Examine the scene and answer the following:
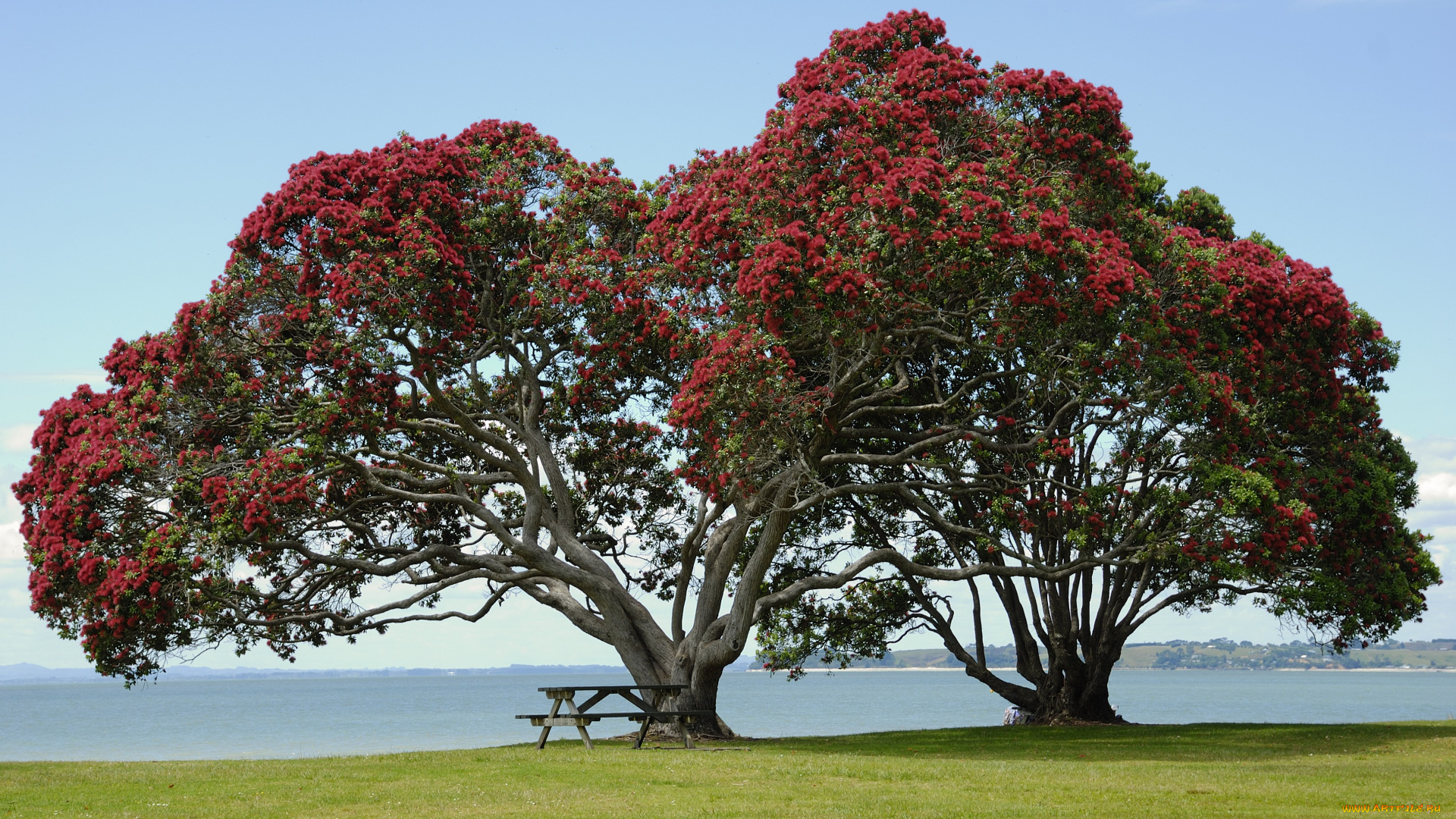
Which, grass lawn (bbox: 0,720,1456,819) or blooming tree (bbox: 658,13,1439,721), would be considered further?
blooming tree (bbox: 658,13,1439,721)

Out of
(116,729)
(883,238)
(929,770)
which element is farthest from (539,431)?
(116,729)

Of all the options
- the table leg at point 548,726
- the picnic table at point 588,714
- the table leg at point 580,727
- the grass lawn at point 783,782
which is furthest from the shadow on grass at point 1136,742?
the table leg at point 548,726

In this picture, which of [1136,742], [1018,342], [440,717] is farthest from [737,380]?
[440,717]

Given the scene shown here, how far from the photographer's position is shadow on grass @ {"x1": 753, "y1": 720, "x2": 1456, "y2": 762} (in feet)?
56.4

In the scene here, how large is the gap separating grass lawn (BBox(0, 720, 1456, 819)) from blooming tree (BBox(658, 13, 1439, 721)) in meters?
3.54

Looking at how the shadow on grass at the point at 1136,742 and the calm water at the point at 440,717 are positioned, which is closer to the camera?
the shadow on grass at the point at 1136,742

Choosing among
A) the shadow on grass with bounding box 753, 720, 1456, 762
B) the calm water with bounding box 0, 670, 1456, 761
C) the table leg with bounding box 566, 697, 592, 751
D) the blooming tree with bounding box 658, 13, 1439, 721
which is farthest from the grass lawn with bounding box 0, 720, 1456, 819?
the calm water with bounding box 0, 670, 1456, 761

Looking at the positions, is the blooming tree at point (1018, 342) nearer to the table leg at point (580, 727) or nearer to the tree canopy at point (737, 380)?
the tree canopy at point (737, 380)

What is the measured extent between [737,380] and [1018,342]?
4.41m

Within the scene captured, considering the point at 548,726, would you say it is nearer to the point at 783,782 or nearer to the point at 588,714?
the point at 588,714

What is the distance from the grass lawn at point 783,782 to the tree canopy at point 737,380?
324cm

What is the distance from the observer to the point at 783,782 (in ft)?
43.0

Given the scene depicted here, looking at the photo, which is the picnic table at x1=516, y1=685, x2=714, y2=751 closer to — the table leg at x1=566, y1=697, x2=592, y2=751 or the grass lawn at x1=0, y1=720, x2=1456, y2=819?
the table leg at x1=566, y1=697, x2=592, y2=751

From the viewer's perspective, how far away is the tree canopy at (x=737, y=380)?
17.3 metres
